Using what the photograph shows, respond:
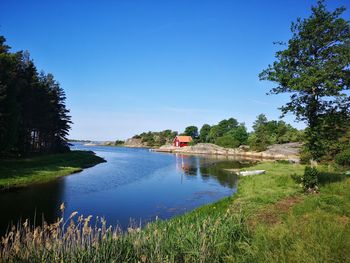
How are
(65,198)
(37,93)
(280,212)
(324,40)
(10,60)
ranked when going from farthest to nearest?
(37,93), (10,60), (65,198), (324,40), (280,212)

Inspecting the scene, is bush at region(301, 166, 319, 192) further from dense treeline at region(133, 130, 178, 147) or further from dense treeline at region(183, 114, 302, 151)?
dense treeline at region(133, 130, 178, 147)

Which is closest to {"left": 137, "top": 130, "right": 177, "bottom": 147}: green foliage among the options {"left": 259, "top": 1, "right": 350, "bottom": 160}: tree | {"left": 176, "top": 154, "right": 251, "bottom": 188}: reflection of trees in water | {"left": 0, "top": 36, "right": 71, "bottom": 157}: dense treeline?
{"left": 176, "top": 154, "right": 251, "bottom": 188}: reflection of trees in water

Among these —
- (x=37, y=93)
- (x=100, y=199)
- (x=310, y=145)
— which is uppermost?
(x=37, y=93)

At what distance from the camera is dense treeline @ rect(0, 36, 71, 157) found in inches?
1341

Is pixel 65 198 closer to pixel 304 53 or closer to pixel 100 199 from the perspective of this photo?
pixel 100 199

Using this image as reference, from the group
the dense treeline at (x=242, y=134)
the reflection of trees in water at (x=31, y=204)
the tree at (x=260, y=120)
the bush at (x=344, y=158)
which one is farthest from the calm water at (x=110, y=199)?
the tree at (x=260, y=120)

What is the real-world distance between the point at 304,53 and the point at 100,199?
20817 millimetres

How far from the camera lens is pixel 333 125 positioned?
18062 millimetres

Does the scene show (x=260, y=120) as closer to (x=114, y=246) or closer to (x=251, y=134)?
(x=251, y=134)

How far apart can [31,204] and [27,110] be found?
3118cm

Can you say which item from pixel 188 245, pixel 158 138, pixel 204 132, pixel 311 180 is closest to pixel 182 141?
pixel 204 132

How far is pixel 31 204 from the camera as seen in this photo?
2019 centimetres

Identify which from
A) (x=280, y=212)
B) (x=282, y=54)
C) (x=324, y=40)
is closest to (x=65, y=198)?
(x=280, y=212)

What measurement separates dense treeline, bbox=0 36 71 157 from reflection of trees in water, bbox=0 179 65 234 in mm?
12057
